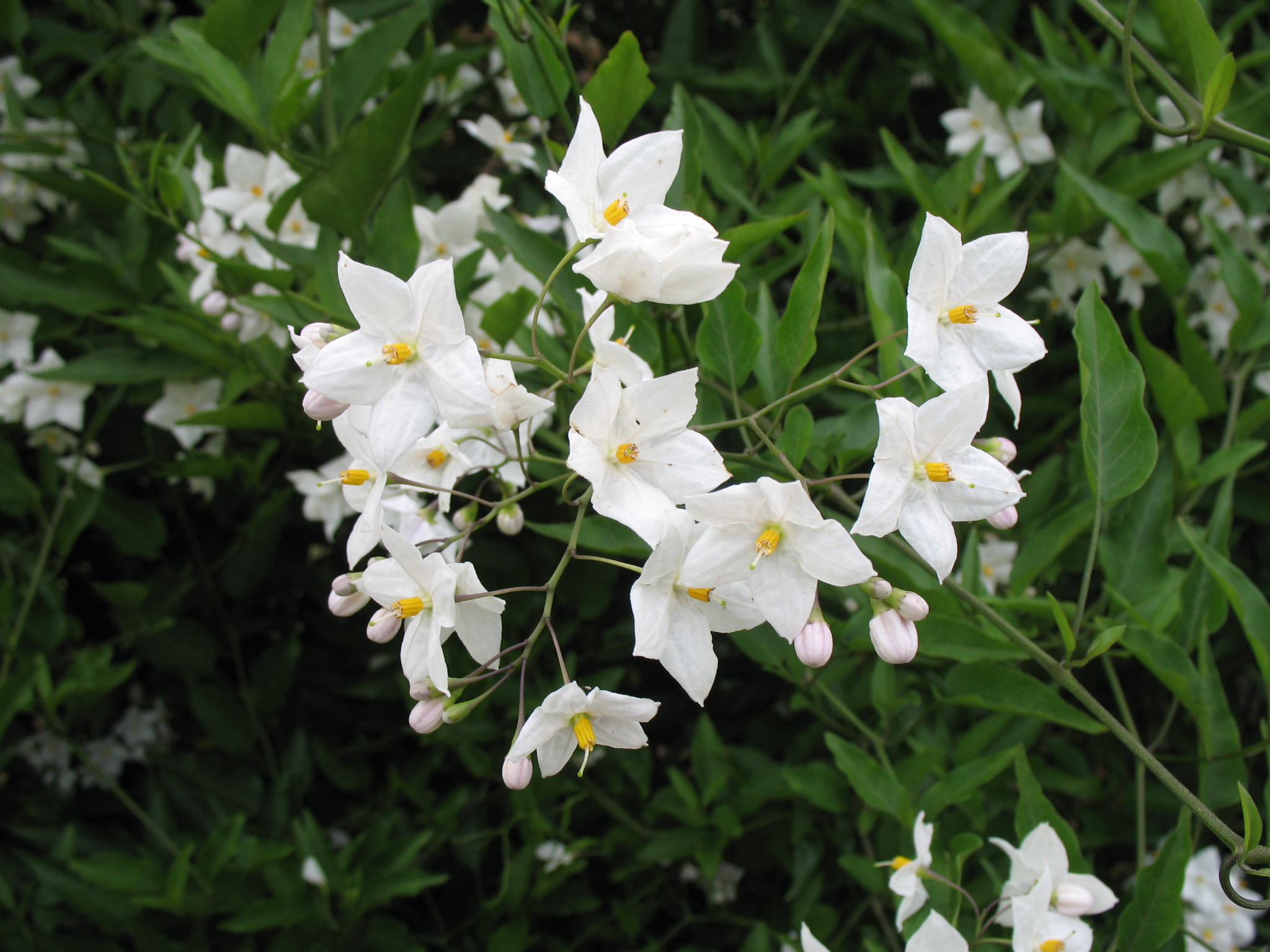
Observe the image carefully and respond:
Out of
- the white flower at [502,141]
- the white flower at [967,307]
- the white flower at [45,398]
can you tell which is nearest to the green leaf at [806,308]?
the white flower at [967,307]

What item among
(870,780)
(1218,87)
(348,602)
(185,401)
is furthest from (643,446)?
(185,401)

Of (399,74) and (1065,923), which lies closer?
(1065,923)

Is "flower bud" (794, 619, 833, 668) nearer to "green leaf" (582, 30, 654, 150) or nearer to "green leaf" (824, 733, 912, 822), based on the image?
"green leaf" (824, 733, 912, 822)

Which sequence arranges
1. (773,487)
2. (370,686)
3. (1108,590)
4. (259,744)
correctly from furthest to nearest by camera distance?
(259,744), (370,686), (1108,590), (773,487)

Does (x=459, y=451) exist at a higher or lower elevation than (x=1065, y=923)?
higher

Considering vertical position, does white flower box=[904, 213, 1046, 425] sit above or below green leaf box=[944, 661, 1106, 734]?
above

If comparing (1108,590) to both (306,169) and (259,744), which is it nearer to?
(306,169)

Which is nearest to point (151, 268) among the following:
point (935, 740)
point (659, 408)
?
point (659, 408)

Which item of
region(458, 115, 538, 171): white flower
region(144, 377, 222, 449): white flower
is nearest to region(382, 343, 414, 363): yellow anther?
region(458, 115, 538, 171): white flower
